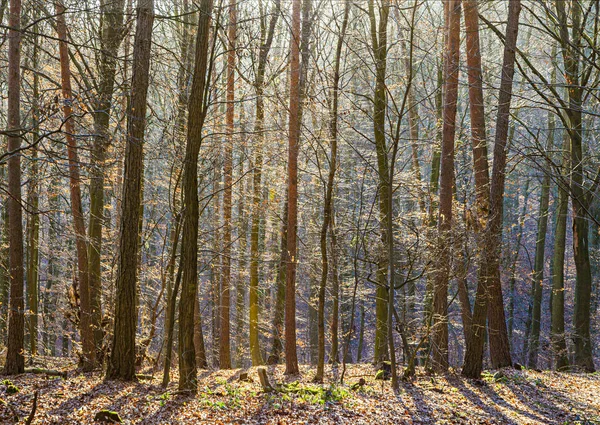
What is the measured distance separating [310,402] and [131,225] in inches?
147

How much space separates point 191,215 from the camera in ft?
24.6

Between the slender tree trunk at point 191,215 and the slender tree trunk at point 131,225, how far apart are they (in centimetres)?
93

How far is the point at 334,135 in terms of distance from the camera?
35.0 ft

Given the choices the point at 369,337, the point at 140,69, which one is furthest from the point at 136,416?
the point at 369,337

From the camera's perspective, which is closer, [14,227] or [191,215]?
[191,215]

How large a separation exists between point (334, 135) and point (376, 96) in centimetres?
189

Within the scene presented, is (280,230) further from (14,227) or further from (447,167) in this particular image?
(14,227)

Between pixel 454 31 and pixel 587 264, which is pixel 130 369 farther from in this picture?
pixel 587 264

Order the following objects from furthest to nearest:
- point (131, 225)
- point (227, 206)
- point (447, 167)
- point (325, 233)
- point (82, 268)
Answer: point (227, 206)
point (447, 167)
point (82, 268)
point (325, 233)
point (131, 225)

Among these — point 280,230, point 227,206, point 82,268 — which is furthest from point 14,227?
point 280,230

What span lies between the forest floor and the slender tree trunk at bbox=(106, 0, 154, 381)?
0.43 m

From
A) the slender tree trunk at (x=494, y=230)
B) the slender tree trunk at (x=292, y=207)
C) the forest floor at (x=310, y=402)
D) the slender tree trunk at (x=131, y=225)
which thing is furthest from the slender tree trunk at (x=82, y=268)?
the slender tree trunk at (x=494, y=230)

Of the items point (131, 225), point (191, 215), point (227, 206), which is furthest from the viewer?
point (227, 206)

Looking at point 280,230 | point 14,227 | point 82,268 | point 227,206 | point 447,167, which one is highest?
point 447,167
